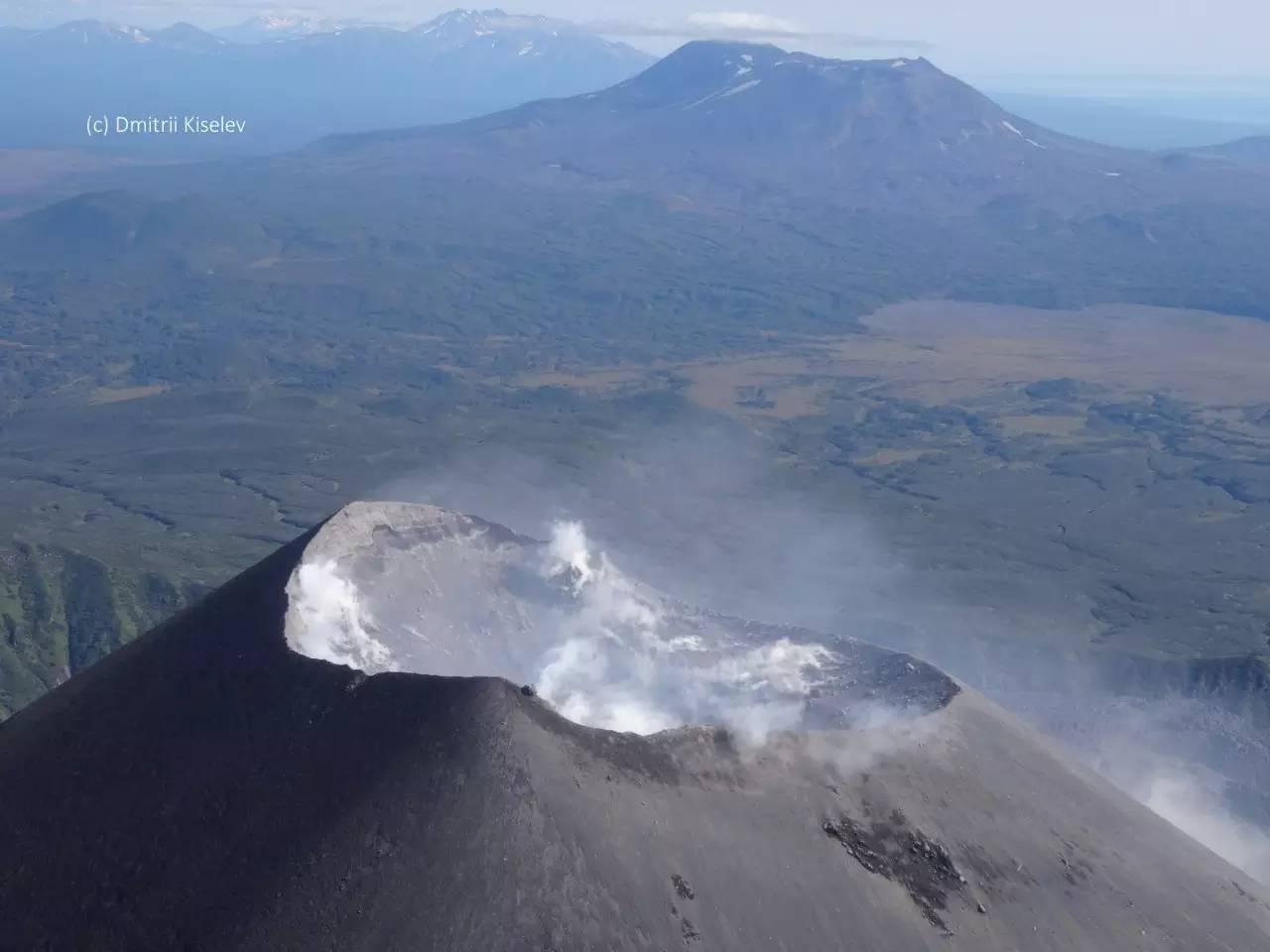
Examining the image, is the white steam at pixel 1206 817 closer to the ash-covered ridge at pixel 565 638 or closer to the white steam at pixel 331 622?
the ash-covered ridge at pixel 565 638

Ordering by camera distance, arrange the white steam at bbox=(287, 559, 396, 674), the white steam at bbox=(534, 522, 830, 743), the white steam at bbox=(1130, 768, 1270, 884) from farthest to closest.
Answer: the white steam at bbox=(1130, 768, 1270, 884) → the white steam at bbox=(534, 522, 830, 743) → the white steam at bbox=(287, 559, 396, 674)

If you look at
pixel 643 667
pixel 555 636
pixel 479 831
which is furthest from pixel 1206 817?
pixel 479 831

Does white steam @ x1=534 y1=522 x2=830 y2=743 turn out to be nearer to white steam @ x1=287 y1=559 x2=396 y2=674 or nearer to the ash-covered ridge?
the ash-covered ridge

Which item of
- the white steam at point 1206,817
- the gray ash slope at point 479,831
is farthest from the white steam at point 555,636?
the white steam at point 1206,817

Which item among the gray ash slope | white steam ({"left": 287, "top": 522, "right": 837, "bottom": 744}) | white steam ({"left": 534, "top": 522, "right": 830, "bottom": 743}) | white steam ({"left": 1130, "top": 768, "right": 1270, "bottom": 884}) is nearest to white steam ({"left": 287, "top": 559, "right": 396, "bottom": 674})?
white steam ({"left": 287, "top": 522, "right": 837, "bottom": 744})

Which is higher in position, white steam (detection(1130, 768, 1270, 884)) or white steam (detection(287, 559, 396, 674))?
white steam (detection(287, 559, 396, 674))

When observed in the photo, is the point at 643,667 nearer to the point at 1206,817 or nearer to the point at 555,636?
the point at 555,636
